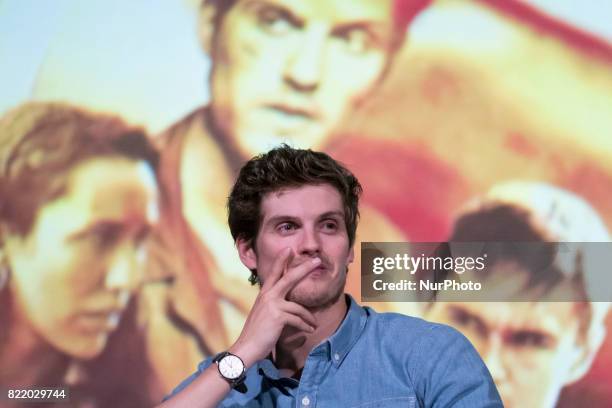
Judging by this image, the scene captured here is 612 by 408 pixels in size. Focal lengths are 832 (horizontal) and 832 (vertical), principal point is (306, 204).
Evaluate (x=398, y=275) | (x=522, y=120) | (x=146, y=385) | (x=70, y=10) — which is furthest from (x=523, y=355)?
(x=70, y=10)

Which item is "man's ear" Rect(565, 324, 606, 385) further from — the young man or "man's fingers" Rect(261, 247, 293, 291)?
"man's fingers" Rect(261, 247, 293, 291)

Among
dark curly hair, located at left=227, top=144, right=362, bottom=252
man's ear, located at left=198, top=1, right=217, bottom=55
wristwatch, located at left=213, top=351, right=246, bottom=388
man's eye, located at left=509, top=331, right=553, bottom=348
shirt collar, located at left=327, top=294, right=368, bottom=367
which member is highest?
man's ear, located at left=198, top=1, right=217, bottom=55

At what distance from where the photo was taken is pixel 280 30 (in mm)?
2273

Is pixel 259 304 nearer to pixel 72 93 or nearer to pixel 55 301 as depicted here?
pixel 55 301

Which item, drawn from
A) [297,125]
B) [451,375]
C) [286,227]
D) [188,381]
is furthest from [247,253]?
[297,125]

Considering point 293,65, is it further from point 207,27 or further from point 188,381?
point 188,381

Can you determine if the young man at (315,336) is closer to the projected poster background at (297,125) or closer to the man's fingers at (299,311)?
the man's fingers at (299,311)

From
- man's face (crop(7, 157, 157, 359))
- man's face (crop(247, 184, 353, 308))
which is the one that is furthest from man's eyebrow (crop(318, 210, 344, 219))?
man's face (crop(7, 157, 157, 359))

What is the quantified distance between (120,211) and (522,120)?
110 centimetres

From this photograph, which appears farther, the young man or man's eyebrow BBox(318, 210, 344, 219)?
man's eyebrow BBox(318, 210, 344, 219)

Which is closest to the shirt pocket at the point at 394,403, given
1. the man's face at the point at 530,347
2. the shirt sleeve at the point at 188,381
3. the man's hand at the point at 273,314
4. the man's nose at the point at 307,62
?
the man's hand at the point at 273,314

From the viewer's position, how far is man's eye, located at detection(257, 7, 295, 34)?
7.46ft

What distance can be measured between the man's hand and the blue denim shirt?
0.26 feet

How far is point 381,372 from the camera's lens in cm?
147
